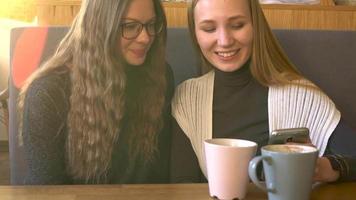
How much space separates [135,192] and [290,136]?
11.0 inches

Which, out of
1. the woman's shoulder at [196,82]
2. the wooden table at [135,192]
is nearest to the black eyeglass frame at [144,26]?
the woman's shoulder at [196,82]

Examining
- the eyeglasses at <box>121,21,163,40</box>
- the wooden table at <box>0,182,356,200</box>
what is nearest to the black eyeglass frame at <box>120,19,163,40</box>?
the eyeglasses at <box>121,21,163,40</box>

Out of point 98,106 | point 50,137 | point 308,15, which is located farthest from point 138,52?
point 308,15

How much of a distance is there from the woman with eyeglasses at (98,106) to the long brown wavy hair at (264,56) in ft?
0.51

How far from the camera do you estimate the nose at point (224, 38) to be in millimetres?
878

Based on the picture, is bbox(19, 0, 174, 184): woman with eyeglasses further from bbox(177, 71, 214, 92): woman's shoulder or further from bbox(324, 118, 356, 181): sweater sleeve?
bbox(324, 118, 356, 181): sweater sleeve

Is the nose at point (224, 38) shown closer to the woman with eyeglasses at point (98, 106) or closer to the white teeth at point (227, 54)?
the white teeth at point (227, 54)

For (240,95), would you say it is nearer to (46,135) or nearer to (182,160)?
(182,160)

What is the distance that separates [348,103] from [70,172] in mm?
677

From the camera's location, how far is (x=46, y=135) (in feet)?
2.73

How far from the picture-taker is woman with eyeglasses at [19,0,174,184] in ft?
2.74

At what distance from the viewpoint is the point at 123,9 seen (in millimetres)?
854

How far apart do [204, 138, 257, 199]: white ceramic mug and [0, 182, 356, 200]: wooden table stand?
26 mm

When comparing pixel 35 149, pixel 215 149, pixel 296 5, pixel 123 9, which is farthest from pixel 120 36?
pixel 296 5
